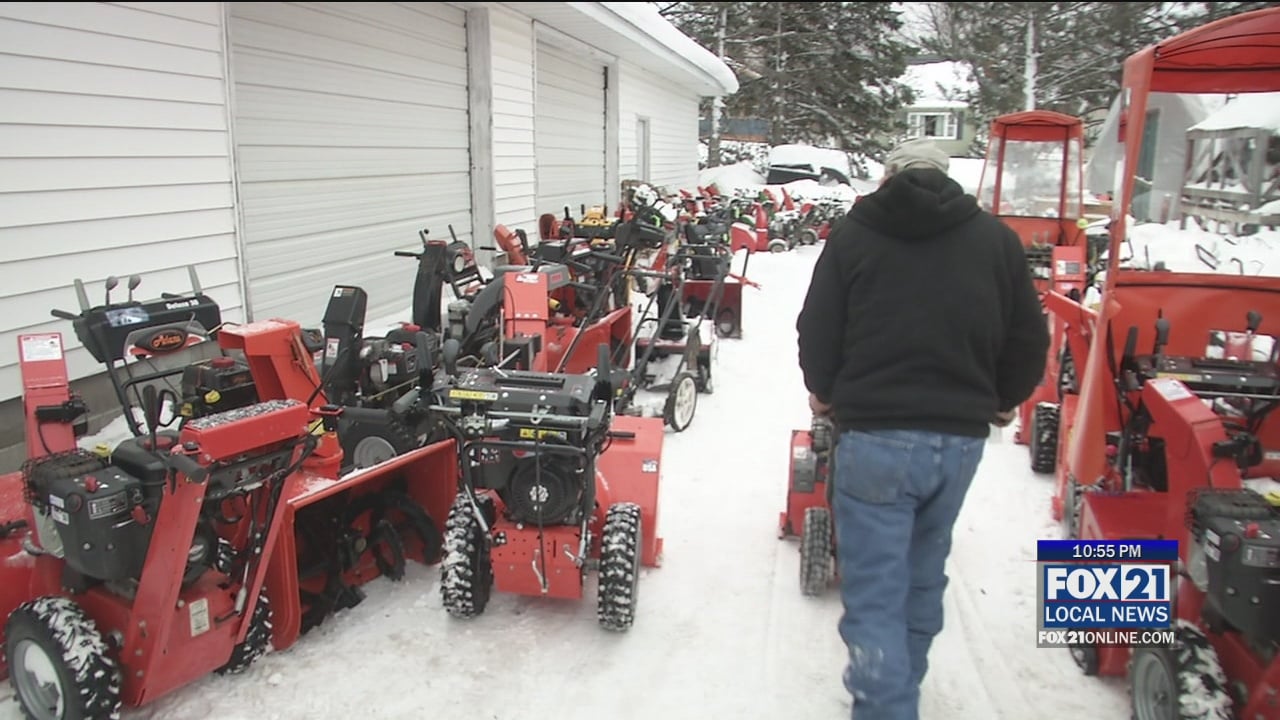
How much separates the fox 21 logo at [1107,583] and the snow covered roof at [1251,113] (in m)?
2.76

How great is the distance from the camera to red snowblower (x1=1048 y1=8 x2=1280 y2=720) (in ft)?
8.20

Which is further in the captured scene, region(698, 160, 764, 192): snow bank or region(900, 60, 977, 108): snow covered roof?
region(698, 160, 764, 192): snow bank

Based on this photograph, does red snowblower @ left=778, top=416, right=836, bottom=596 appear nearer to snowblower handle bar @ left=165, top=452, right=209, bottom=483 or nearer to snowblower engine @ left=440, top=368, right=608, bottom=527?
snowblower engine @ left=440, top=368, right=608, bottom=527

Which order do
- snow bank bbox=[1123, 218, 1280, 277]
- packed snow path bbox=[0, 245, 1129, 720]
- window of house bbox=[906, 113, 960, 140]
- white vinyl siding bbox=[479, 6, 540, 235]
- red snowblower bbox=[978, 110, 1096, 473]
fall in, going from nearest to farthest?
packed snow path bbox=[0, 245, 1129, 720] → window of house bbox=[906, 113, 960, 140] → snow bank bbox=[1123, 218, 1280, 277] → red snowblower bbox=[978, 110, 1096, 473] → white vinyl siding bbox=[479, 6, 540, 235]

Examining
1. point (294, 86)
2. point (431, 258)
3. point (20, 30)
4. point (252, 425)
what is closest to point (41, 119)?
point (20, 30)

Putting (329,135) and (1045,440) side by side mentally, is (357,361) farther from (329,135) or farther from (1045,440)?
(1045,440)

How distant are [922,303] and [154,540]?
7.81ft

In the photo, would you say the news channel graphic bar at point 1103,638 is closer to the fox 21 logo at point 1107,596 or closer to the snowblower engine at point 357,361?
the fox 21 logo at point 1107,596

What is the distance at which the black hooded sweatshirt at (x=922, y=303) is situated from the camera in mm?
2363

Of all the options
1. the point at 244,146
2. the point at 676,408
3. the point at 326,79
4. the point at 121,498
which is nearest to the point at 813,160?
the point at 676,408

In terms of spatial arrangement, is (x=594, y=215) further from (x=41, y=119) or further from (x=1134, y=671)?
(x=1134, y=671)

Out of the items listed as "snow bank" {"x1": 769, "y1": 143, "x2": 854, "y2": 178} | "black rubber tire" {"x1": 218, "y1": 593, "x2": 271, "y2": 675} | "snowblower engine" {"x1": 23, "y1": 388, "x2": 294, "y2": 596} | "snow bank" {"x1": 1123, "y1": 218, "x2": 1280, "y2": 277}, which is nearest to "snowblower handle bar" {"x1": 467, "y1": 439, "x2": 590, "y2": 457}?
"snowblower engine" {"x1": 23, "y1": 388, "x2": 294, "y2": 596}

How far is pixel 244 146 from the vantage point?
566 cm

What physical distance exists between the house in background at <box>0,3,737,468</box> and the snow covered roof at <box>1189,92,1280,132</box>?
118 inches
